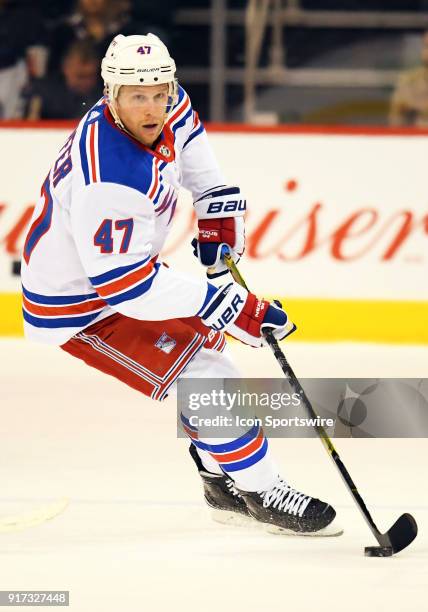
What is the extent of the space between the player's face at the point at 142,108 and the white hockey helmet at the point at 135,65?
2cm

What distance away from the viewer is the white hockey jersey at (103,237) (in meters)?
2.85

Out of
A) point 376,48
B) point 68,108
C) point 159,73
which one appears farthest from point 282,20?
point 159,73

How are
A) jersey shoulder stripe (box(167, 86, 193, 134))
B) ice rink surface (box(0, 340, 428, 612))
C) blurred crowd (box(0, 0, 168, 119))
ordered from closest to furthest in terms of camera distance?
1. ice rink surface (box(0, 340, 428, 612))
2. jersey shoulder stripe (box(167, 86, 193, 134))
3. blurred crowd (box(0, 0, 168, 119))

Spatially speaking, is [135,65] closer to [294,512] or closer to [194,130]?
[194,130]

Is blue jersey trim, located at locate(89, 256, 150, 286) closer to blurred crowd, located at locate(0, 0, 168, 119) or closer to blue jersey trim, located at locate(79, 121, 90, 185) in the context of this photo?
blue jersey trim, located at locate(79, 121, 90, 185)

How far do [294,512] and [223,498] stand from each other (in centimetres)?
22

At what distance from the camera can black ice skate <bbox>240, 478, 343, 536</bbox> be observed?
3.11m

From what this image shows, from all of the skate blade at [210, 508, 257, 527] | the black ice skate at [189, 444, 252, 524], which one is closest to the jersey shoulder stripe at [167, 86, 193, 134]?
the black ice skate at [189, 444, 252, 524]

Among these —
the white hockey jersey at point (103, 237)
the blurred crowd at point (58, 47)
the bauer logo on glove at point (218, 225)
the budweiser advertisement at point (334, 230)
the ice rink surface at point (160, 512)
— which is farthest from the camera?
the blurred crowd at point (58, 47)

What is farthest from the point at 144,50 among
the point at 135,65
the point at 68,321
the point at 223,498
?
the point at 223,498

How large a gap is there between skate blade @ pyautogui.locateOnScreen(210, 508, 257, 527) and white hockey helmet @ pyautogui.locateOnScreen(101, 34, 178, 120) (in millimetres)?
977

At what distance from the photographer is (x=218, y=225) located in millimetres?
3365

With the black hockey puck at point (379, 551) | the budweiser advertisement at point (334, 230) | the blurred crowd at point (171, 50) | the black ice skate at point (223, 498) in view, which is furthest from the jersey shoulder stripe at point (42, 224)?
the blurred crowd at point (171, 50)

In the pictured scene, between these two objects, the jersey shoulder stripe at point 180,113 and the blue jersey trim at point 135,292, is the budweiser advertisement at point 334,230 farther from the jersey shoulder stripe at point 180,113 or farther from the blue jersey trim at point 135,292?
the blue jersey trim at point 135,292
